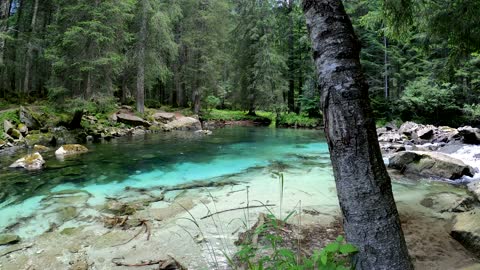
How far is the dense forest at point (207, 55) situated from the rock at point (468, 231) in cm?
397

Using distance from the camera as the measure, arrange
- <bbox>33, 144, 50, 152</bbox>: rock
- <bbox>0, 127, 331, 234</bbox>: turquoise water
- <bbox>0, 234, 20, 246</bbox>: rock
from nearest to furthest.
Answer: <bbox>0, 234, 20, 246</bbox>: rock, <bbox>0, 127, 331, 234</bbox>: turquoise water, <bbox>33, 144, 50, 152</bbox>: rock

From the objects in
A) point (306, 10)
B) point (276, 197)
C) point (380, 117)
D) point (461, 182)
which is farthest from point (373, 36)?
point (306, 10)

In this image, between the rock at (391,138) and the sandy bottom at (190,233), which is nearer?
the sandy bottom at (190,233)

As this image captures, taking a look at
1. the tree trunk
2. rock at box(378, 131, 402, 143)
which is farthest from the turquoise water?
the tree trunk

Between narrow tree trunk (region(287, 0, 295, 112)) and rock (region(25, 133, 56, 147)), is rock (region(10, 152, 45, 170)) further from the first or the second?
narrow tree trunk (region(287, 0, 295, 112))

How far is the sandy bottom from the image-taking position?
10.9 feet

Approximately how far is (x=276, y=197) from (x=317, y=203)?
30.8 inches

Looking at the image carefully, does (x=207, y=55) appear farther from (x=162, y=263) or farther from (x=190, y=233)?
(x=162, y=263)

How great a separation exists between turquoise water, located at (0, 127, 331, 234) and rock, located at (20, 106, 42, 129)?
317 centimetres

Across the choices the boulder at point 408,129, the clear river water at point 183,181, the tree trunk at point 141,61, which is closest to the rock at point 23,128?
the clear river water at point 183,181

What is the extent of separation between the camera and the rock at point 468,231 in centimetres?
319

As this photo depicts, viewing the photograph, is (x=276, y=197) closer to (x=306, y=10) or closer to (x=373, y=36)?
(x=306, y=10)

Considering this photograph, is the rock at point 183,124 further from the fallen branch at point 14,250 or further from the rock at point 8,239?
the fallen branch at point 14,250

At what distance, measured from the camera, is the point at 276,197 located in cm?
592
